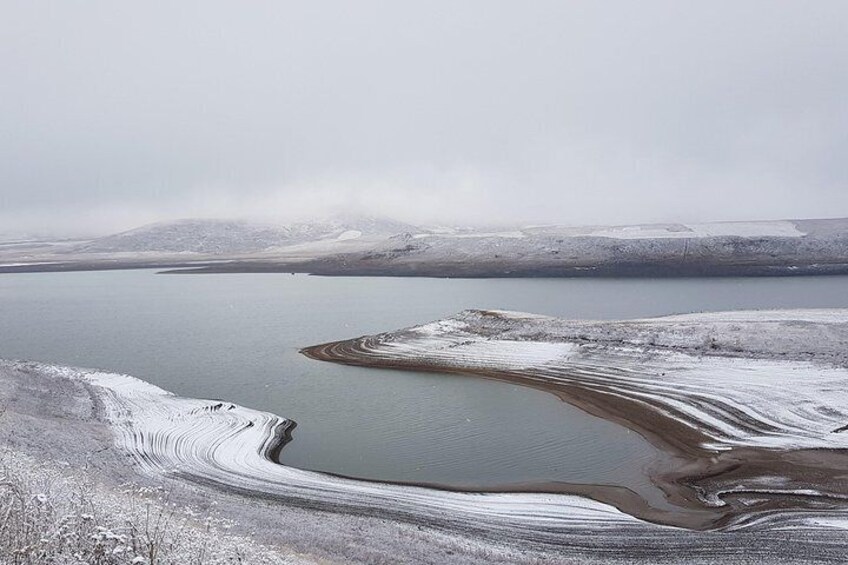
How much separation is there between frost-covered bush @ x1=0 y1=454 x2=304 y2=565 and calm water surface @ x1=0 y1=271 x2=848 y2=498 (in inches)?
275

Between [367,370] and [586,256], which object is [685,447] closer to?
[367,370]

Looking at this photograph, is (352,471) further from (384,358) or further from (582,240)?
(582,240)

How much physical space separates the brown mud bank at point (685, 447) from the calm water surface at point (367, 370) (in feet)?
3.33

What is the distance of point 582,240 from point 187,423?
89.0 m

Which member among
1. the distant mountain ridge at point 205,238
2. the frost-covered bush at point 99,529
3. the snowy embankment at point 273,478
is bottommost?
the snowy embankment at point 273,478

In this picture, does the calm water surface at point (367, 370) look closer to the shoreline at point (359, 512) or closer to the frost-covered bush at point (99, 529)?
the shoreline at point (359, 512)

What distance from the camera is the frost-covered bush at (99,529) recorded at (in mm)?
10383

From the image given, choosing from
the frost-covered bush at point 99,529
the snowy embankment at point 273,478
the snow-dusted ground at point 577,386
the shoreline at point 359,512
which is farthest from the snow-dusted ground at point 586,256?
the frost-covered bush at point 99,529

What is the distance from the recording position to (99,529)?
33.9 feet

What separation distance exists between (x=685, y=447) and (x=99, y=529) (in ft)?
60.6

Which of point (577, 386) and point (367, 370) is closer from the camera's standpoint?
A: point (577, 386)

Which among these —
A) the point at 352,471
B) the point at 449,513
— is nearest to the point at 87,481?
the point at 352,471

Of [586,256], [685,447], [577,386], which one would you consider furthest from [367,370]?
[586,256]

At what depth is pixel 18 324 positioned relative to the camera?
55125 millimetres
